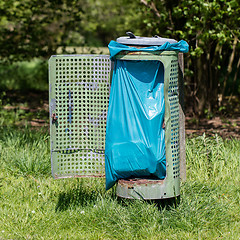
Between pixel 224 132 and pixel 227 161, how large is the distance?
75.8 inches

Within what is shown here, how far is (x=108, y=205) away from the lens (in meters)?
3.89

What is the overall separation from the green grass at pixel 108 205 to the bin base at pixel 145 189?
0.15 metres

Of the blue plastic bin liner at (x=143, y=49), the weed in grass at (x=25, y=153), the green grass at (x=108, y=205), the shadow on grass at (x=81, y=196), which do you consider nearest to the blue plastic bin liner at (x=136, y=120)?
the blue plastic bin liner at (x=143, y=49)

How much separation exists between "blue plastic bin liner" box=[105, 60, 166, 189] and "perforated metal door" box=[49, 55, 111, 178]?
303mm

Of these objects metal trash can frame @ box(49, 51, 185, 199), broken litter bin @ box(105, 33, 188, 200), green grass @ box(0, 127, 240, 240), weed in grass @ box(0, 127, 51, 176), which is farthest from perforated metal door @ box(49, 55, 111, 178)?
weed in grass @ box(0, 127, 51, 176)

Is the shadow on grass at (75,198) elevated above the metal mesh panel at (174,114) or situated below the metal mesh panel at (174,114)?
below

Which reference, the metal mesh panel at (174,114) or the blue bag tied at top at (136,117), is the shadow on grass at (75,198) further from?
the metal mesh panel at (174,114)

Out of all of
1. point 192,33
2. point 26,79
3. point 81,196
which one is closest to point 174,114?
point 81,196

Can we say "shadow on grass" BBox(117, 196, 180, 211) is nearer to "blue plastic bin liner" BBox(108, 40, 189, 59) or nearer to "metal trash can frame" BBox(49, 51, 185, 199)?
"metal trash can frame" BBox(49, 51, 185, 199)

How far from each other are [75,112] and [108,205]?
83 centimetres

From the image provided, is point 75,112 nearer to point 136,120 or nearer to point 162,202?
point 136,120

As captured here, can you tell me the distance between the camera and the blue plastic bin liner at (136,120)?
351 centimetres

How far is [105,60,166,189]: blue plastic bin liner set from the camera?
3508 mm

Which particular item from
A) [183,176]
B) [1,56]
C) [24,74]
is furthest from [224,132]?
[24,74]
